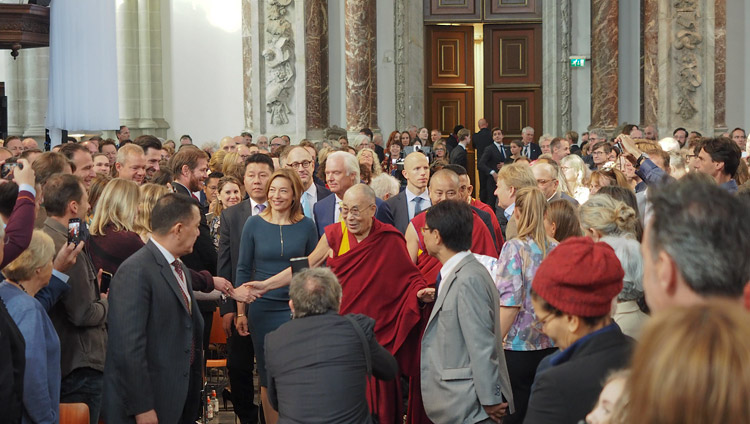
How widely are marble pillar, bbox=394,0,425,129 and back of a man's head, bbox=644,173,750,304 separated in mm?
18101

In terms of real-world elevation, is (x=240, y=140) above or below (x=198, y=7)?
below

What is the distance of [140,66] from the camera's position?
2173 centimetres

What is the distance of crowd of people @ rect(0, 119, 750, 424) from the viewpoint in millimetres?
2557

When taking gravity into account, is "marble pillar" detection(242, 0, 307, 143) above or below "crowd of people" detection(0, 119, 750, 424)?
above

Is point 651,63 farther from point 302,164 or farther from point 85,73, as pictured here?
point 85,73

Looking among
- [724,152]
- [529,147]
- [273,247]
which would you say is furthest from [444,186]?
[529,147]

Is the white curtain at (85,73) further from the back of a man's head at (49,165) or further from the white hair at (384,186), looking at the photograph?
the back of a man's head at (49,165)

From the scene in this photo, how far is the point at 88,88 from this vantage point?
9906mm

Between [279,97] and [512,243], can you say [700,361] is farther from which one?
[279,97]

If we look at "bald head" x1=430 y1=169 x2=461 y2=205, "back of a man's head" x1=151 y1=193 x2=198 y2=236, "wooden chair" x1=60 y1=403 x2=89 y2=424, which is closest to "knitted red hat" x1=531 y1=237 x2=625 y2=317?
"back of a man's head" x1=151 y1=193 x2=198 y2=236

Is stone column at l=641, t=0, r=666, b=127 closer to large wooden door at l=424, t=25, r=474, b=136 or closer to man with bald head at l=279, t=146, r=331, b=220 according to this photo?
large wooden door at l=424, t=25, r=474, b=136

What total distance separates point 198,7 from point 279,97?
4.55 m

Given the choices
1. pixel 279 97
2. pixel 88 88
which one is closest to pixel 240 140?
pixel 279 97

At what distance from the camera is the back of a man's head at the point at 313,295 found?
14.9ft
